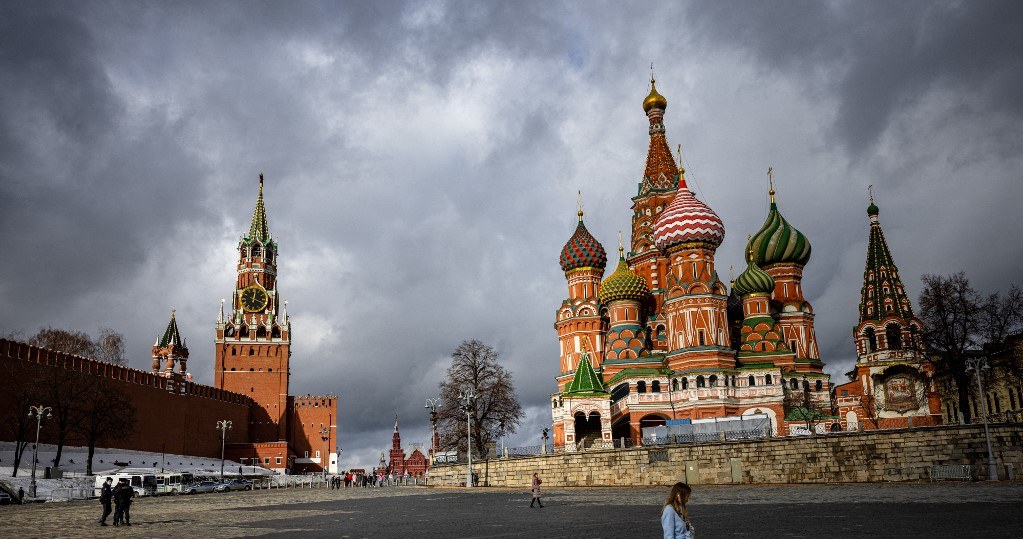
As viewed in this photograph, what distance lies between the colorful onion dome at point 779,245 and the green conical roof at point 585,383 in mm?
17149

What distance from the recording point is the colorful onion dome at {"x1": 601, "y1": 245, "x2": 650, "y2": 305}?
5822cm

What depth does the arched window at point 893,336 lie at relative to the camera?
55.2m

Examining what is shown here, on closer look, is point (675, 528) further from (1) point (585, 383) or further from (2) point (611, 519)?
(1) point (585, 383)

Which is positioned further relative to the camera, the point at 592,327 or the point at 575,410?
the point at 592,327

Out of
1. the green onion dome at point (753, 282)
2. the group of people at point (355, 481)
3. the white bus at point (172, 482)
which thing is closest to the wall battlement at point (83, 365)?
the white bus at point (172, 482)

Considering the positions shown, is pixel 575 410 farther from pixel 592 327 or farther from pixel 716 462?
pixel 716 462

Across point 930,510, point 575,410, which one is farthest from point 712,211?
point 930,510

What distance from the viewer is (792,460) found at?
33.3 m

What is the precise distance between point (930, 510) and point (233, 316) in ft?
287

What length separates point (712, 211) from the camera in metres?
56.2

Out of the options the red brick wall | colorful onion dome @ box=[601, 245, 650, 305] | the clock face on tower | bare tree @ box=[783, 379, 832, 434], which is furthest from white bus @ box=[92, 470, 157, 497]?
the clock face on tower

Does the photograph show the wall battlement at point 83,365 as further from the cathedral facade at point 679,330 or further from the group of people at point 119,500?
the group of people at point 119,500

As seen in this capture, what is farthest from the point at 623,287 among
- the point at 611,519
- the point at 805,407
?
the point at 611,519

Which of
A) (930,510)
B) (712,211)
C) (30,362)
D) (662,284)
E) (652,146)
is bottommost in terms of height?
(930,510)
